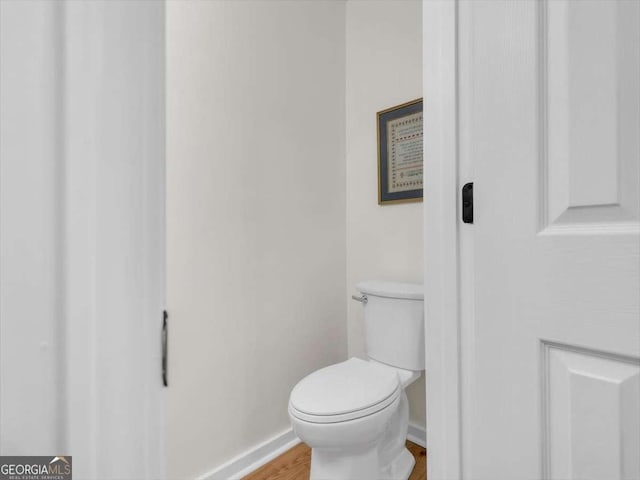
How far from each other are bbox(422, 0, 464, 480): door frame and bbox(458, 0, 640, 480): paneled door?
19mm

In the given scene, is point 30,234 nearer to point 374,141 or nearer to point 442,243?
point 442,243

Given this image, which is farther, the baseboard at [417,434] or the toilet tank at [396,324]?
the baseboard at [417,434]

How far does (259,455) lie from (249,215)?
103 centimetres

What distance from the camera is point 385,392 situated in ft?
3.74

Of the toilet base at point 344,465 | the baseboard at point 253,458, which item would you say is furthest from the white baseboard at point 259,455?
the toilet base at point 344,465

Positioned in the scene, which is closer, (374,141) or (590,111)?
(590,111)

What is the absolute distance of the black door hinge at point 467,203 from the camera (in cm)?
66

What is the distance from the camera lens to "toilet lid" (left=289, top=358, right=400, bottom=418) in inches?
41.5

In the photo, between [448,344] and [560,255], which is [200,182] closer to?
[448,344]

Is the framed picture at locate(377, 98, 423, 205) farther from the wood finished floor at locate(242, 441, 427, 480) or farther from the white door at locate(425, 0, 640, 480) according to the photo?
the wood finished floor at locate(242, 441, 427, 480)

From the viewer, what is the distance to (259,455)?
1420 millimetres

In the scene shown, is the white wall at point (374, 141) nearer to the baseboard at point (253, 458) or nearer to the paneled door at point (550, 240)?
the baseboard at point (253, 458)

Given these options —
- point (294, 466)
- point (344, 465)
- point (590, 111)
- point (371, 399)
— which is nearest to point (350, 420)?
point (371, 399)

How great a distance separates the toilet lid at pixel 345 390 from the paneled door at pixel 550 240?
1.43ft
